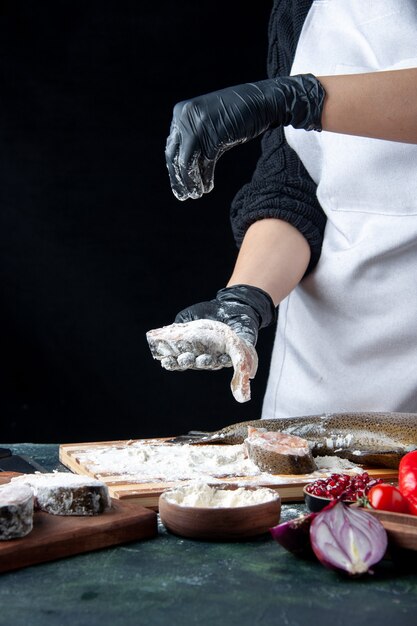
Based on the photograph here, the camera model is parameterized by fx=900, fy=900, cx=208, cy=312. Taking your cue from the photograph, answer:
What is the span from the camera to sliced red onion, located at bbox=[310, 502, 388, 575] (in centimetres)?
130

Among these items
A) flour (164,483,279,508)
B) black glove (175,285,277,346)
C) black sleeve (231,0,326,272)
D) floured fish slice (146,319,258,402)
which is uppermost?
black sleeve (231,0,326,272)

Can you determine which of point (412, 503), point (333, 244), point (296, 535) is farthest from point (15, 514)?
point (333, 244)

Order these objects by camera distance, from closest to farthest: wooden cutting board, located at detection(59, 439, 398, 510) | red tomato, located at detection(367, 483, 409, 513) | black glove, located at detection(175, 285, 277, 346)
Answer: red tomato, located at detection(367, 483, 409, 513) < wooden cutting board, located at detection(59, 439, 398, 510) < black glove, located at detection(175, 285, 277, 346)

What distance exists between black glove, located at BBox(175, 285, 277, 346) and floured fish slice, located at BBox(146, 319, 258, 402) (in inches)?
4.8

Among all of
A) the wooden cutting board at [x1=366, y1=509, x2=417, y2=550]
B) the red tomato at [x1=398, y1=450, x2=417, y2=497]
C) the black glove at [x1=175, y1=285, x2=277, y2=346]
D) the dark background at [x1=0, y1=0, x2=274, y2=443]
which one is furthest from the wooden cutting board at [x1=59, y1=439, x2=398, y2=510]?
the dark background at [x1=0, y1=0, x2=274, y2=443]

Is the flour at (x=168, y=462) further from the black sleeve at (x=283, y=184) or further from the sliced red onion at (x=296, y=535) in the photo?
the black sleeve at (x=283, y=184)

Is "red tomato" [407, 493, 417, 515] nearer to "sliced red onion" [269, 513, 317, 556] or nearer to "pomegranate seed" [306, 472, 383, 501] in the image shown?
"pomegranate seed" [306, 472, 383, 501]

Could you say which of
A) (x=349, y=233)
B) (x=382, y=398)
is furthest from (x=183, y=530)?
(x=349, y=233)

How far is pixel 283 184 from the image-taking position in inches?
110

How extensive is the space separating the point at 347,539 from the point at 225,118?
3.59 ft

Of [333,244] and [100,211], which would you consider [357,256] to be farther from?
[100,211]

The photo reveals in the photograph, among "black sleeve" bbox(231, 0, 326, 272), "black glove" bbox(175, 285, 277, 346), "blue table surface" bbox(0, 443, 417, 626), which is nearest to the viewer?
"blue table surface" bbox(0, 443, 417, 626)

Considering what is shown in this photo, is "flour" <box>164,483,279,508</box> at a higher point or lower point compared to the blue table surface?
higher

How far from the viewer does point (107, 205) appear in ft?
13.5
